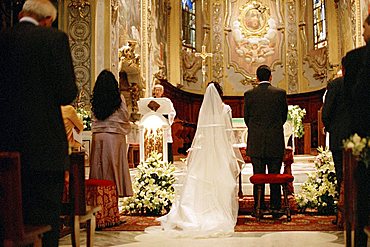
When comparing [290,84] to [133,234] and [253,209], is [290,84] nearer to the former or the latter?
[253,209]

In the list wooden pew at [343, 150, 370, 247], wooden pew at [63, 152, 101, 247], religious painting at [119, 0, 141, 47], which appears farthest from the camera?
religious painting at [119, 0, 141, 47]

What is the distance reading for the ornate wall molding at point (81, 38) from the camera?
33.3ft

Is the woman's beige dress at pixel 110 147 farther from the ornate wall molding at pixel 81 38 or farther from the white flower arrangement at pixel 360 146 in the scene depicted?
the ornate wall molding at pixel 81 38

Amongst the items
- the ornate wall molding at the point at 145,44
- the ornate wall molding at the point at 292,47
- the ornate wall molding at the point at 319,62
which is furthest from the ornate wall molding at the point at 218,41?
the ornate wall molding at the point at 145,44

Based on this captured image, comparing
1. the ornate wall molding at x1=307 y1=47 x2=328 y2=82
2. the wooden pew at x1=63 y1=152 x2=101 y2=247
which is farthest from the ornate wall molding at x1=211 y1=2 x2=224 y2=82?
the wooden pew at x1=63 y1=152 x2=101 y2=247

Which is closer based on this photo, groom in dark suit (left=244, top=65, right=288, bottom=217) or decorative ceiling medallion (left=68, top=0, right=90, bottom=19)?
groom in dark suit (left=244, top=65, right=288, bottom=217)

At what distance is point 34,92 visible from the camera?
3.01m

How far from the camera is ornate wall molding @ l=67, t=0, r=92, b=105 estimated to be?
1015 centimetres

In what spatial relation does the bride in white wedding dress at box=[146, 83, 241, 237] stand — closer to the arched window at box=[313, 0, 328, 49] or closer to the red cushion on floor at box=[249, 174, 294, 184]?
the red cushion on floor at box=[249, 174, 294, 184]

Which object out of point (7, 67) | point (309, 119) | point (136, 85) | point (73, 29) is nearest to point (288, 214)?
point (7, 67)

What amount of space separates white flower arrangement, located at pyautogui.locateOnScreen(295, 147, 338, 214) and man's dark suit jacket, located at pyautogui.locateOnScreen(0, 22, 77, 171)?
15.1 feet

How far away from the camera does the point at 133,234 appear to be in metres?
5.68

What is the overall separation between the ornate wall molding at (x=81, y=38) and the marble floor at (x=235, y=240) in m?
4.91

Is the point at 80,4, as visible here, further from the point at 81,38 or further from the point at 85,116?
the point at 85,116
